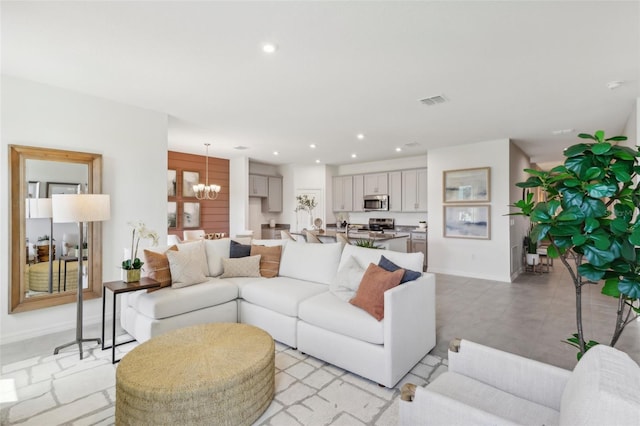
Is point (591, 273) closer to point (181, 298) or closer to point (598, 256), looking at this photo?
point (598, 256)

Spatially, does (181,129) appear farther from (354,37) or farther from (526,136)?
(526,136)

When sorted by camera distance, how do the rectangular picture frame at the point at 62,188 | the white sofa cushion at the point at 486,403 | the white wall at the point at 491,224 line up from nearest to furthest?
1. the white sofa cushion at the point at 486,403
2. the rectangular picture frame at the point at 62,188
3. the white wall at the point at 491,224

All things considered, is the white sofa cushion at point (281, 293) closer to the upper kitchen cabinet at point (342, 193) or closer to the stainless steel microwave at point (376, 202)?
the stainless steel microwave at point (376, 202)

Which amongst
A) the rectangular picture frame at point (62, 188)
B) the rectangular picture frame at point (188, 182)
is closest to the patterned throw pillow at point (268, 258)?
the rectangular picture frame at point (62, 188)

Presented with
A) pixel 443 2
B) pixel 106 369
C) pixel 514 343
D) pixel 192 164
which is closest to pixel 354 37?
pixel 443 2

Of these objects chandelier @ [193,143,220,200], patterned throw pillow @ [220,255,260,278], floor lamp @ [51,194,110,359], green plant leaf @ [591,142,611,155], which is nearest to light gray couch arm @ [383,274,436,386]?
green plant leaf @ [591,142,611,155]

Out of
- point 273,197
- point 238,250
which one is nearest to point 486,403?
point 238,250

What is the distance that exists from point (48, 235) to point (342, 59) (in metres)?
3.59

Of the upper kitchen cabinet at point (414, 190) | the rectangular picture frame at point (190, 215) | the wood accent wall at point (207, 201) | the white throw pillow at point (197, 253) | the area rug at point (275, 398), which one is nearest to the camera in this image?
the area rug at point (275, 398)

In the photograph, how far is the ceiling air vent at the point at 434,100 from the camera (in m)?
3.62

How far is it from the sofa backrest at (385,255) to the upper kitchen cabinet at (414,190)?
14.5ft

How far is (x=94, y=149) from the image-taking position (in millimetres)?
3691

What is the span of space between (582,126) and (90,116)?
6.88 meters

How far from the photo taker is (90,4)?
6.66 ft
